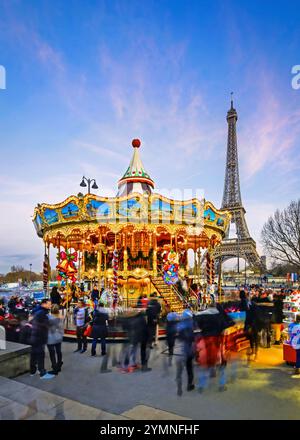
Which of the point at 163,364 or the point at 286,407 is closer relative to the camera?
the point at 286,407

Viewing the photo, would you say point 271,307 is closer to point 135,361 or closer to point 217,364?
point 217,364

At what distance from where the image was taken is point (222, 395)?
199 inches

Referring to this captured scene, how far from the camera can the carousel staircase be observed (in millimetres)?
13312

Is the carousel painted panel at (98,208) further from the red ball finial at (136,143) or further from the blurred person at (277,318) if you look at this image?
the blurred person at (277,318)

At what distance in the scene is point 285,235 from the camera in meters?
28.3

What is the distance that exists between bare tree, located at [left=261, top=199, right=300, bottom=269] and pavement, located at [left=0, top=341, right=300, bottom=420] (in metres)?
23.1

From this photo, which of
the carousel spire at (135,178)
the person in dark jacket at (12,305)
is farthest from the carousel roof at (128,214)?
the person in dark jacket at (12,305)

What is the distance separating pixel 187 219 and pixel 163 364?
25.4 feet

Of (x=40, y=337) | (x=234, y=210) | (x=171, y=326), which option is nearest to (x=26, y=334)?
(x=40, y=337)

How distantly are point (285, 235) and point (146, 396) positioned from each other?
26779mm

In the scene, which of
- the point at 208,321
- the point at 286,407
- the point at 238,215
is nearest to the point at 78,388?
the point at 208,321

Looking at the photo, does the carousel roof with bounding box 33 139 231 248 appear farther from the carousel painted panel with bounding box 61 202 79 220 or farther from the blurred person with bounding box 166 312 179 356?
the blurred person with bounding box 166 312 179 356

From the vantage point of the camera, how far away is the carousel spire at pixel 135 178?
17359mm

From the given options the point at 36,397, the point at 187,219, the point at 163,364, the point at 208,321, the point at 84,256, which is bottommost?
the point at 163,364
